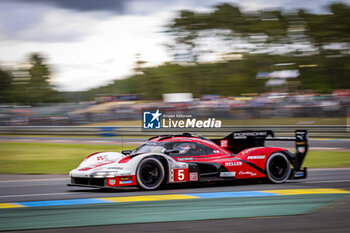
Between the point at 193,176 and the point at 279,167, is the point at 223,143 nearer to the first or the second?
the point at 279,167

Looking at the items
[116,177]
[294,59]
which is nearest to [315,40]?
[294,59]

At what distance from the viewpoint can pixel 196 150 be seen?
33.8ft

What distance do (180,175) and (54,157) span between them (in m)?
9.52

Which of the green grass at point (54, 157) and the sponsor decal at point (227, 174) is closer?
the sponsor decal at point (227, 174)

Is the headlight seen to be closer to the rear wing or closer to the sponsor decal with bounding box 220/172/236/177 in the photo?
the sponsor decal with bounding box 220/172/236/177

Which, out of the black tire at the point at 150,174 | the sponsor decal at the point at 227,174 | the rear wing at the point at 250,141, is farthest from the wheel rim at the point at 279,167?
the black tire at the point at 150,174

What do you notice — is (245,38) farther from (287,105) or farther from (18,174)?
(18,174)

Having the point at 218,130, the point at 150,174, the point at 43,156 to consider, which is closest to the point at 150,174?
the point at 150,174

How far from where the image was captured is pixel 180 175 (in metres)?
9.81

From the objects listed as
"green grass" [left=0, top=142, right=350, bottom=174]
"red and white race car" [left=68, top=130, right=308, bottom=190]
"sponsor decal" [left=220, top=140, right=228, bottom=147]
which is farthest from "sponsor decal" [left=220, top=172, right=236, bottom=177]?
"green grass" [left=0, top=142, right=350, bottom=174]

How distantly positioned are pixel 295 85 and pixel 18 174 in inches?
1186

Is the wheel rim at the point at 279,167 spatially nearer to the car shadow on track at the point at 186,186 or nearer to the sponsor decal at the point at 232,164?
the car shadow on track at the point at 186,186

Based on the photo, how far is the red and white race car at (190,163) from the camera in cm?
939

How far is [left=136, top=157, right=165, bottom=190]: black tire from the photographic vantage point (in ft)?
31.1
